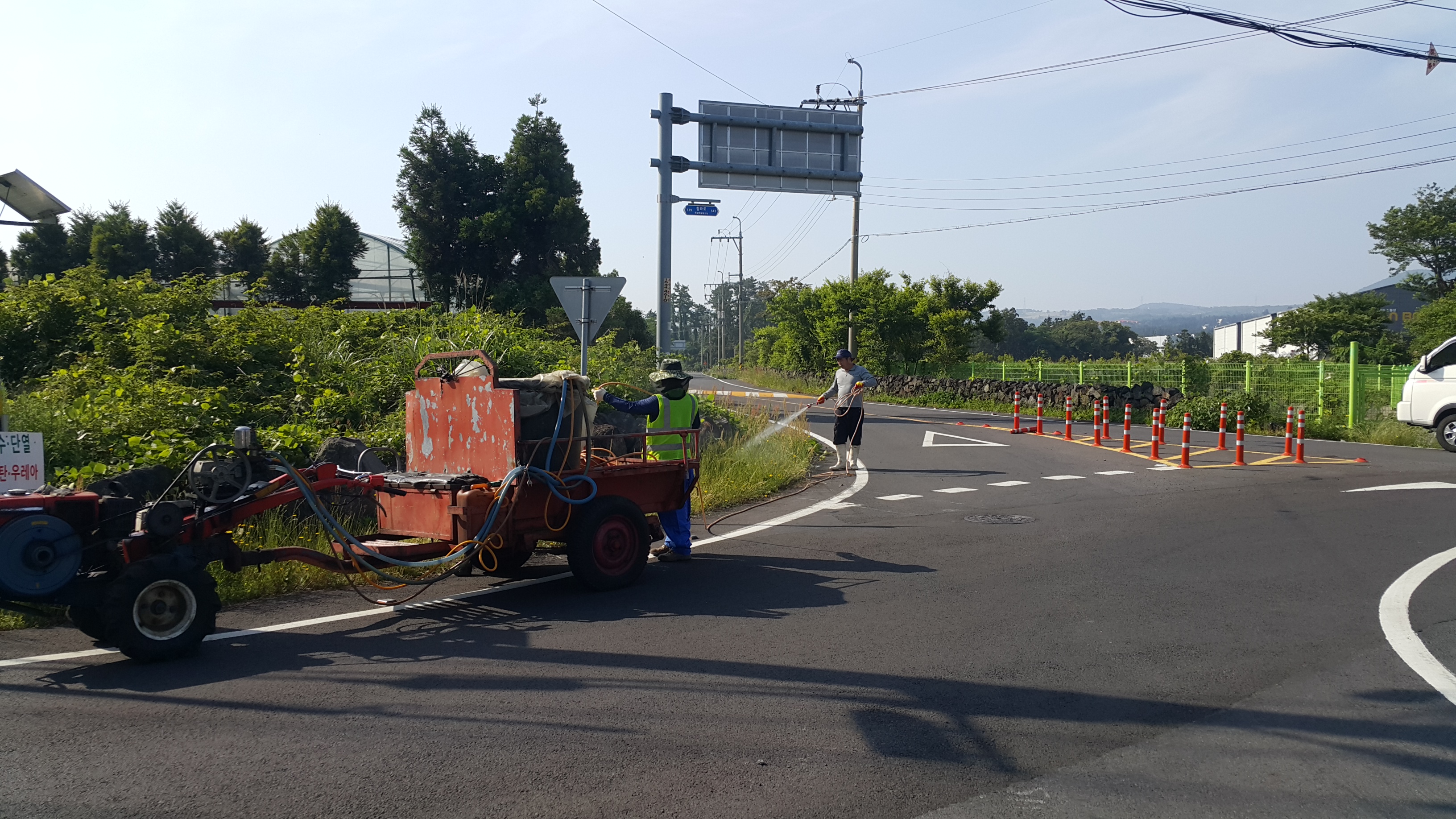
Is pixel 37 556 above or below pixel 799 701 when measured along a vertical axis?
above

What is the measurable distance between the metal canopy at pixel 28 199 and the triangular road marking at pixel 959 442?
14.6 meters

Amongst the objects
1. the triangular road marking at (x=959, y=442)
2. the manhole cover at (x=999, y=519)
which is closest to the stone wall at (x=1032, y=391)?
the triangular road marking at (x=959, y=442)

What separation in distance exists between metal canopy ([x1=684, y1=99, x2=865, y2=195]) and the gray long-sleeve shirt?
635cm

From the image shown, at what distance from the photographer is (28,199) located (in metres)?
10.1

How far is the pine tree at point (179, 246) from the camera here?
121ft

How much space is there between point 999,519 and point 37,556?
873 centimetres

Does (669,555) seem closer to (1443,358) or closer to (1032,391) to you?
(1443,358)

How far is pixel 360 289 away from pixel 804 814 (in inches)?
1674

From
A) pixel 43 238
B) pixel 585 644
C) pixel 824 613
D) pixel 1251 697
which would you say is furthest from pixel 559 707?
pixel 43 238

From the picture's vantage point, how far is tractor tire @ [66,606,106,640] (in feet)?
17.7

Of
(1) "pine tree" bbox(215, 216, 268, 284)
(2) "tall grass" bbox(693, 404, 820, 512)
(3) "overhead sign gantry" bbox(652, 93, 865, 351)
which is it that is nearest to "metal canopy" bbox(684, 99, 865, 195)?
(3) "overhead sign gantry" bbox(652, 93, 865, 351)

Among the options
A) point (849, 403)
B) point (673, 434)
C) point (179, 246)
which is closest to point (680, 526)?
point (673, 434)

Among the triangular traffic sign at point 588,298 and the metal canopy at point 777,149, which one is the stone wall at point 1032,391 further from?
the triangular traffic sign at point 588,298

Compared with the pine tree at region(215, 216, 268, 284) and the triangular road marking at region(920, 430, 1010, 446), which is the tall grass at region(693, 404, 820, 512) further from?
the pine tree at region(215, 216, 268, 284)
